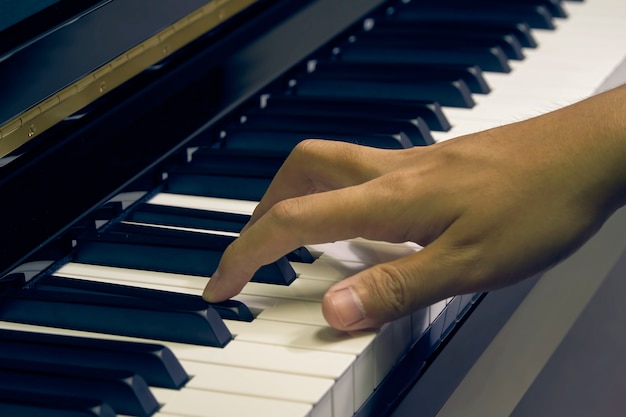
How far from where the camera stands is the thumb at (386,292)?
1.04m

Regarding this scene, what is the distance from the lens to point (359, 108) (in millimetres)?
1585

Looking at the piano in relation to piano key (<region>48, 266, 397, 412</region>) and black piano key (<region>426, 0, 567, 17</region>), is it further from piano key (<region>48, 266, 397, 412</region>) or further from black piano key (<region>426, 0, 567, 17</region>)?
black piano key (<region>426, 0, 567, 17</region>)

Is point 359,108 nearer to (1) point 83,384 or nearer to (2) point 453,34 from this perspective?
(2) point 453,34

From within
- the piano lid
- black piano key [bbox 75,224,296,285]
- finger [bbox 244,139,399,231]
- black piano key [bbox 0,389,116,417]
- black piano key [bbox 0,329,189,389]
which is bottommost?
black piano key [bbox 0,389,116,417]

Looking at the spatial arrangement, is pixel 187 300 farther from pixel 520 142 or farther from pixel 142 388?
pixel 520 142

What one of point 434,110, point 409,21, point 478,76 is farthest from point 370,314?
point 409,21

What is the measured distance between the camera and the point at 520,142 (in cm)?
119

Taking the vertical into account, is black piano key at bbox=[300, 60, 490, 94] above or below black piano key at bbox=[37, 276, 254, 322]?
above

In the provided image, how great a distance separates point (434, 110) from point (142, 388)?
75cm

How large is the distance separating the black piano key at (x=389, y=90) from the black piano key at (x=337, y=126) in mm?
100

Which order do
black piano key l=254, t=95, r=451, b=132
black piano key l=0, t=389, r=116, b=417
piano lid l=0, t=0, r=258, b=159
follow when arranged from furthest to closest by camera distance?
black piano key l=254, t=95, r=451, b=132 < piano lid l=0, t=0, r=258, b=159 < black piano key l=0, t=389, r=116, b=417

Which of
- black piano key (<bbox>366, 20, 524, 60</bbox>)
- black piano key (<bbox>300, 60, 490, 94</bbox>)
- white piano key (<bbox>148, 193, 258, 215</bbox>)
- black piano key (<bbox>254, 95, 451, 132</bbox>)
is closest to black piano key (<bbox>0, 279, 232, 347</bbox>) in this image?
white piano key (<bbox>148, 193, 258, 215</bbox>)

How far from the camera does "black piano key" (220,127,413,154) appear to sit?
1.48 metres

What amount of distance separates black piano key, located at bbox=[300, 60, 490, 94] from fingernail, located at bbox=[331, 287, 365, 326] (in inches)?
27.1
